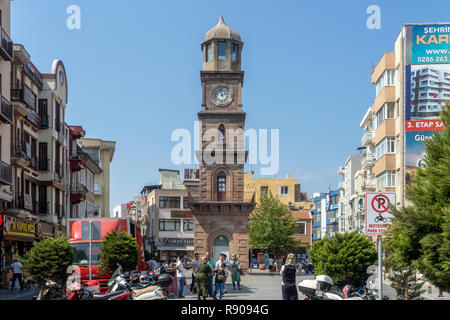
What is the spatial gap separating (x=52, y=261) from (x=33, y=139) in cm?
1807

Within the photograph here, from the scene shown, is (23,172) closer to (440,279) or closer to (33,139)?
(33,139)

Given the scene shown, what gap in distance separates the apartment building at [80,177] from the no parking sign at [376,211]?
42.1 meters

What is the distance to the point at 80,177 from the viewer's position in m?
61.1

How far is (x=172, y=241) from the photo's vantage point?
296 ft

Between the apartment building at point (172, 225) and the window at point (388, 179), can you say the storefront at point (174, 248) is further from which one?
the window at point (388, 179)

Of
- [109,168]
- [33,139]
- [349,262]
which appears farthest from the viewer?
[109,168]

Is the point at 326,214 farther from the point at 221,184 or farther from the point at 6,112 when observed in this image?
the point at 6,112

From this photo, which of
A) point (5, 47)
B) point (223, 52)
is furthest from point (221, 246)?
point (5, 47)

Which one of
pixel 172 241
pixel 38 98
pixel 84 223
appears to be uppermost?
pixel 38 98

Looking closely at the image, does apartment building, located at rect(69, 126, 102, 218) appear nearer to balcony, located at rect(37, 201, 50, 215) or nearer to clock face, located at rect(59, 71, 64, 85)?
clock face, located at rect(59, 71, 64, 85)

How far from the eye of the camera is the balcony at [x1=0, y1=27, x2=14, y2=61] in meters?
31.8
